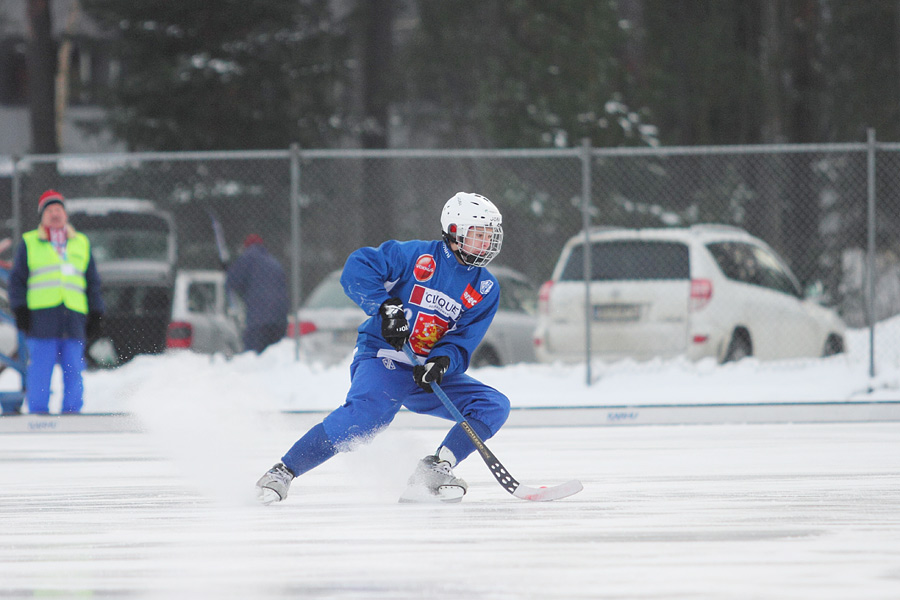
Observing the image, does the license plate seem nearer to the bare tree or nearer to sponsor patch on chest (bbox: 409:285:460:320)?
sponsor patch on chest (bbox: 409:285:460:320)

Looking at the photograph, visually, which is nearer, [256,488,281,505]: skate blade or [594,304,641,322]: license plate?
[256,488,281,505]: skate blade

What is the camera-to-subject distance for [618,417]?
10.2 m

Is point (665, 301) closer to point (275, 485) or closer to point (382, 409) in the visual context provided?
point (382, 409)

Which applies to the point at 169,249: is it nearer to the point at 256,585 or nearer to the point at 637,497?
the point at 637,497

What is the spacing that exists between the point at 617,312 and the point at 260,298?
3.38m

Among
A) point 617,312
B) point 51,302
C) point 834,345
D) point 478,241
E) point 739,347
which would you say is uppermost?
point 478,241

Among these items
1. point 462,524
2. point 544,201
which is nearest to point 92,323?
point 462,524

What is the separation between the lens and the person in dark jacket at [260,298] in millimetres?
12742

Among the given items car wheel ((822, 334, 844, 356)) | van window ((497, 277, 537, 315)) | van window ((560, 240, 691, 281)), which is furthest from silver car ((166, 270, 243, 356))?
car wheel ((822, 334, 844, 356))

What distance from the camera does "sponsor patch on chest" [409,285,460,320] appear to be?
20.2ft

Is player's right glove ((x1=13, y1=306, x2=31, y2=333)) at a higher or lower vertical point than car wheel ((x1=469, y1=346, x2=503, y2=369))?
higher

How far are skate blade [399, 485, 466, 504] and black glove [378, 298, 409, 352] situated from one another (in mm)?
787

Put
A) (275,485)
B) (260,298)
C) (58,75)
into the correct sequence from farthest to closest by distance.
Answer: (58,75), (260,298), (275,485)

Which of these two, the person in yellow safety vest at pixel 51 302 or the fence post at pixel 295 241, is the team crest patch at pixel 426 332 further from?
the fence post at pixel 295 241
